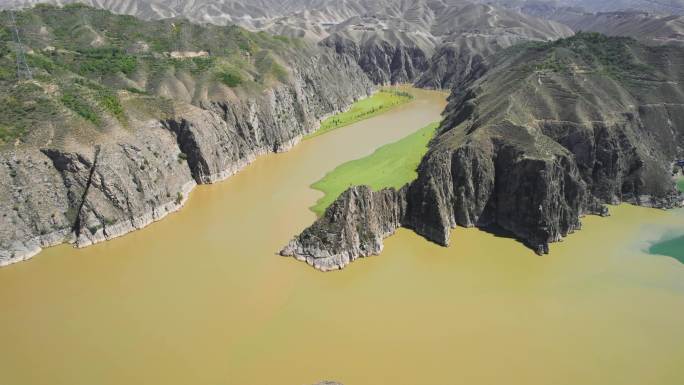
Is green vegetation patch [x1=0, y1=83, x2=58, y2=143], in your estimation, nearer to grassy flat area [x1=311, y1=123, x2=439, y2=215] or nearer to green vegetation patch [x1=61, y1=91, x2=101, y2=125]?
green vegetation patch [x1=61, y1=91, x2=101, y2=125]

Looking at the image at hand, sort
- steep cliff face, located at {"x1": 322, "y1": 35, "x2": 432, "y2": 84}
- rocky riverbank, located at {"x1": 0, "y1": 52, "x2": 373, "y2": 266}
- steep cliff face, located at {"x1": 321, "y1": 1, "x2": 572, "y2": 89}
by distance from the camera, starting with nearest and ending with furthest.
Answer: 1. rocky riverbank, located at {"x1": 0, "y1": 52, "x2": 373, "y2": 266}
2. steep cliff face, located at {"x1": 321, "y1": 1, "x2": 572, "y2": 89}
3. steep cliff face, located at {"x1": 322, "y1": 35, "x2": 432, "y2": 84}

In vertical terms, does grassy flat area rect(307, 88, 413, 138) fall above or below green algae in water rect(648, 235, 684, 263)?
below

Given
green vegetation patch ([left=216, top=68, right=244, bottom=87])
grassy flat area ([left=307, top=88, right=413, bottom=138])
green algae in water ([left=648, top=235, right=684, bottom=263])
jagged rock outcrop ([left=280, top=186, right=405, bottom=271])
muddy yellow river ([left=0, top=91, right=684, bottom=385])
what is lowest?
grassy flat area ([left=307, top=88, right=413, bottom=138])

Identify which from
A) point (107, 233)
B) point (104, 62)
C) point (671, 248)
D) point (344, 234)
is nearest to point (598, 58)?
point (671, 248)

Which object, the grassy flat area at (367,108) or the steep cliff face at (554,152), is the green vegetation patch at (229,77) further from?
the steep cliff face at (554,152)

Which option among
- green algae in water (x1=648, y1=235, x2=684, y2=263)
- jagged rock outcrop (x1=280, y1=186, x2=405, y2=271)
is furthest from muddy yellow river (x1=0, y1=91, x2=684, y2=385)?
jagged rock outcrop (x1=280, y1=186, x2=405, y2=271)

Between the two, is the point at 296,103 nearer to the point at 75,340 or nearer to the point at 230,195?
the point at 230,195

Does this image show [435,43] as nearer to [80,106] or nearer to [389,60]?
[389,60]

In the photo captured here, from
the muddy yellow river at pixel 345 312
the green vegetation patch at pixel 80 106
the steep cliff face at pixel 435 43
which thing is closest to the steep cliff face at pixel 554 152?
the muddy yellow river at pixel 345 312
